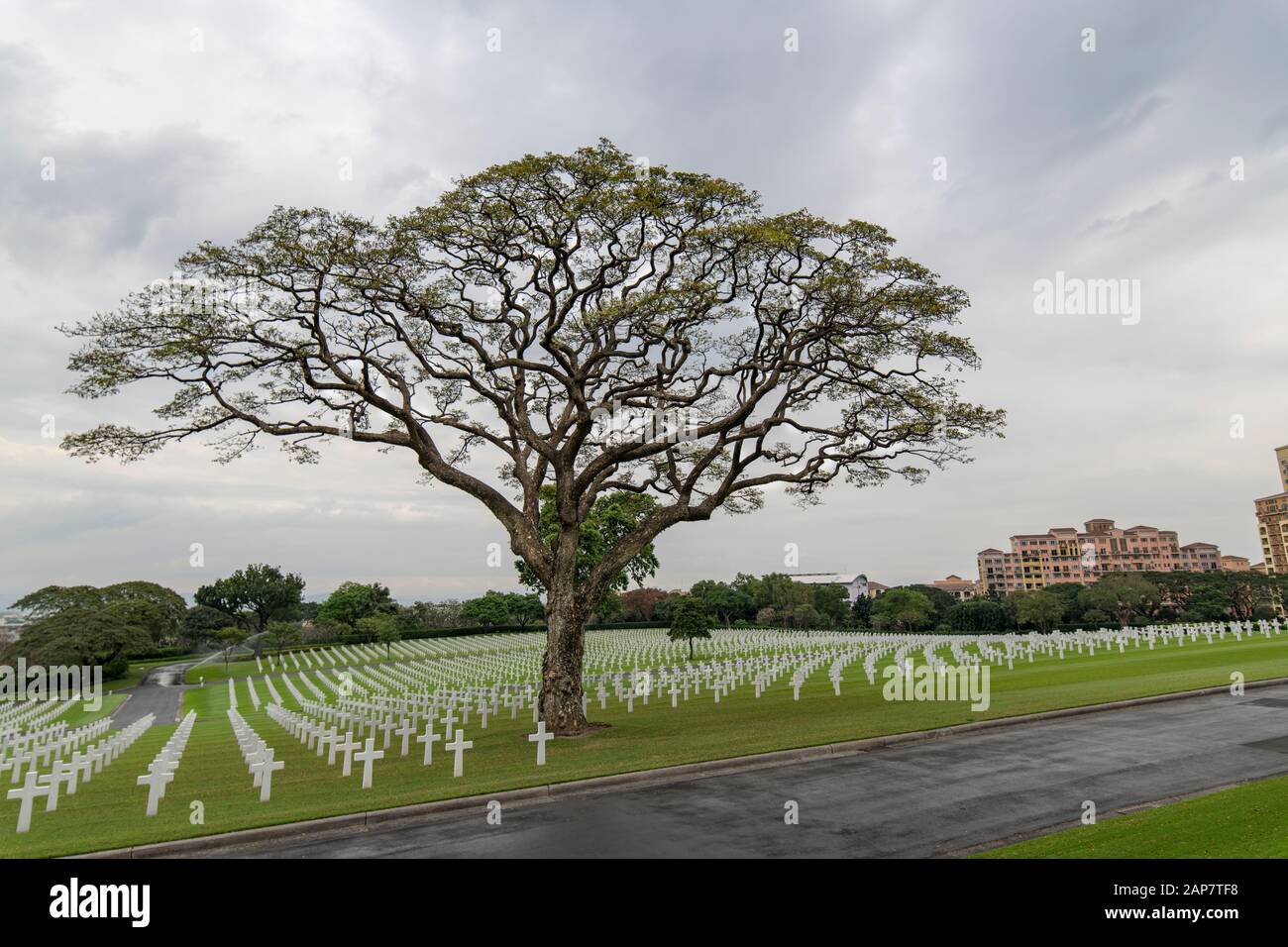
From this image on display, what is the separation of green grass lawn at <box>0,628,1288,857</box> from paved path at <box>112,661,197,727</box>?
10.5 meters

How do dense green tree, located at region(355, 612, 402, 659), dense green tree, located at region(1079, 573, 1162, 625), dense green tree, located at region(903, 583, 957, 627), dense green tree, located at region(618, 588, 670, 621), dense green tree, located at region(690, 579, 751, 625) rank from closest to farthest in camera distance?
1. dense green tree, located at region(355, 612, 402, 659)
2. dense green tree, located at region(1079, 573, 1162, 625)
3. dense green tree, located at region(903, 583, 957, 627)
4. dense green tree, located at region(690, 579, 751, 625)
5. dense green tree, located at region(618, 588, 670, 621)

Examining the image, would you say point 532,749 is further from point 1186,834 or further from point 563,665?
point 1186,834

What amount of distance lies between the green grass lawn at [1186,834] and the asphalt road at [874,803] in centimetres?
54

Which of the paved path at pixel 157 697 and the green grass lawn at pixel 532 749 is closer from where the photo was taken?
the green grass lawn at pixel 532 749

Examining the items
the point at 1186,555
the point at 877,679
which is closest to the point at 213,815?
the point at 877,679

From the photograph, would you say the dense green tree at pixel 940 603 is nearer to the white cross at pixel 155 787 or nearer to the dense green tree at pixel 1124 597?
the dense green tree at pixel 1124 597

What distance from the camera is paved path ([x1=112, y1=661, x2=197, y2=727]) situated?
111 ft

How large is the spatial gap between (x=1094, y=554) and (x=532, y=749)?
174441mm

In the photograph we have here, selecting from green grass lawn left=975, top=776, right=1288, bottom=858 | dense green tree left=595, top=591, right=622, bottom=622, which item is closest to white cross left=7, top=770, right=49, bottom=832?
green grass lawn left=975, top=776, right=1288, bottom=858

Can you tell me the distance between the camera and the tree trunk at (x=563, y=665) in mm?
15945

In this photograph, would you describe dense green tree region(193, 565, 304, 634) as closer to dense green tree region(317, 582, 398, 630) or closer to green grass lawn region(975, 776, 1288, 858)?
dense green tree region(317, 582, 398, 630)

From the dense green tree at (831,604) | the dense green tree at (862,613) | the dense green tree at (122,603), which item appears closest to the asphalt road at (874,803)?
the dense green tree at (122,603)
